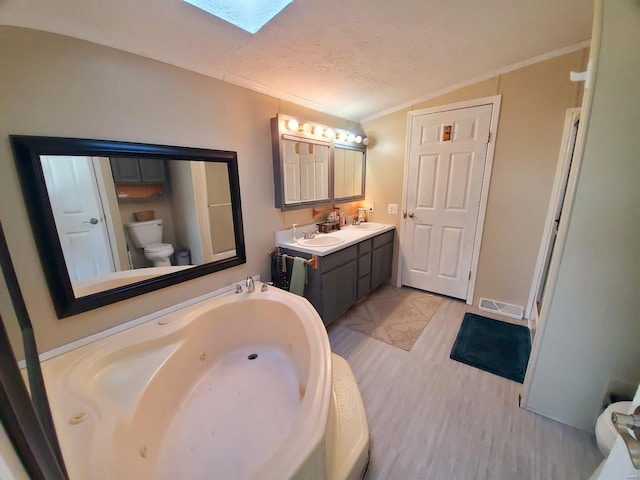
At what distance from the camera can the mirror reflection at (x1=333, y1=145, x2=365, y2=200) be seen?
9.42 ft

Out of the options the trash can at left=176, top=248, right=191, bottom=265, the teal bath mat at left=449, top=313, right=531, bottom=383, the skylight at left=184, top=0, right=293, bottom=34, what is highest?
the skylight at left=184, top=0, right=293, bottom=34

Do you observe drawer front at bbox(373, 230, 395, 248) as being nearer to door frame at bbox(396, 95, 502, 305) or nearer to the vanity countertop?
the vanity countertop

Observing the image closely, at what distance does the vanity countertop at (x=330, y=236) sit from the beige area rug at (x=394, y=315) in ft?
2.60

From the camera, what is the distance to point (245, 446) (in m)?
1.26

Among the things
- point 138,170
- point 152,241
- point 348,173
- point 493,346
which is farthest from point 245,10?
point 493,346

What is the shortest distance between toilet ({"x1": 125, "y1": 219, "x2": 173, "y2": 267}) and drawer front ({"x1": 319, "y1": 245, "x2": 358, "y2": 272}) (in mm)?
1120

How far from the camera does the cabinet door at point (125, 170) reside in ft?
4.55

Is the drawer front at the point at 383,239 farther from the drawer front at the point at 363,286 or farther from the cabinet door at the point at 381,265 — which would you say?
the drawer front at the point at 363,286

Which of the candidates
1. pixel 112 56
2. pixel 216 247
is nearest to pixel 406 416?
pixel 216 247

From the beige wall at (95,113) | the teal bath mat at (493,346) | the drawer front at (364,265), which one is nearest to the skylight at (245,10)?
the beige wall at (95,113)

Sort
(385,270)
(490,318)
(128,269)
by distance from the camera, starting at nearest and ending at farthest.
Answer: (128,269), (490,318), (385,270)

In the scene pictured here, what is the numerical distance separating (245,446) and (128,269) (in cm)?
118

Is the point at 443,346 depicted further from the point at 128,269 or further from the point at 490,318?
the point at 128,269

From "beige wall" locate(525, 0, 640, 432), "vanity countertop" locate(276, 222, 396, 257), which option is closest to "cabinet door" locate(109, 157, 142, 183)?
"vanity countertop" locate(276, 222, 396, 257)
